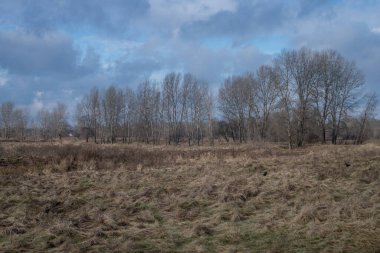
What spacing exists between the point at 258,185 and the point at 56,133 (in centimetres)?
9061

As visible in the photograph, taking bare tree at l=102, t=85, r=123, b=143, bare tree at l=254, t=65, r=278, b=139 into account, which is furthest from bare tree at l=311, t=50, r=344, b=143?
bare tree at l=102, t=85, r=123, b=143

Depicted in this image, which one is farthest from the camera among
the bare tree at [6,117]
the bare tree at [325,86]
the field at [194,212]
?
the bare tree at [6,117]

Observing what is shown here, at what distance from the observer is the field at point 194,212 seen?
6.52 metres

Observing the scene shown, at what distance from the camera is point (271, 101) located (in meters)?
62.8

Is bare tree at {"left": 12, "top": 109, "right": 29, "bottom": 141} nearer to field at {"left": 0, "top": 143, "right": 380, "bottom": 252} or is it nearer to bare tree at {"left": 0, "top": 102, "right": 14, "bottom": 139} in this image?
bare tree at {"left": 0, "top": 102, "right": 14, "bottom": 139}

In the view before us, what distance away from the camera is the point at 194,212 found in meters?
8.82

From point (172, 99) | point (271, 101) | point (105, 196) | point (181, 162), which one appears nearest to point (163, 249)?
point (105, 196)

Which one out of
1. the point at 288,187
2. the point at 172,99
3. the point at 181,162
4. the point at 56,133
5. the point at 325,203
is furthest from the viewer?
the point at 56,133

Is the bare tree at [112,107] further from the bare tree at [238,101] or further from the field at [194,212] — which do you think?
the field at [194,212]

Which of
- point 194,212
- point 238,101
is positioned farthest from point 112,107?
point 194,212

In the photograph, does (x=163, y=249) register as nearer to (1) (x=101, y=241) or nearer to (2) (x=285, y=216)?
(1) (x=101, y=241)

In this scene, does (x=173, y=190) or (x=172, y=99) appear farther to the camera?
(x=172, y=99)

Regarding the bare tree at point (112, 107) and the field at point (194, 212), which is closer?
the field at point (194, 212)

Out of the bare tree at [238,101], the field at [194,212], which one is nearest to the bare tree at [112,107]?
the bare tree at [238,101]
